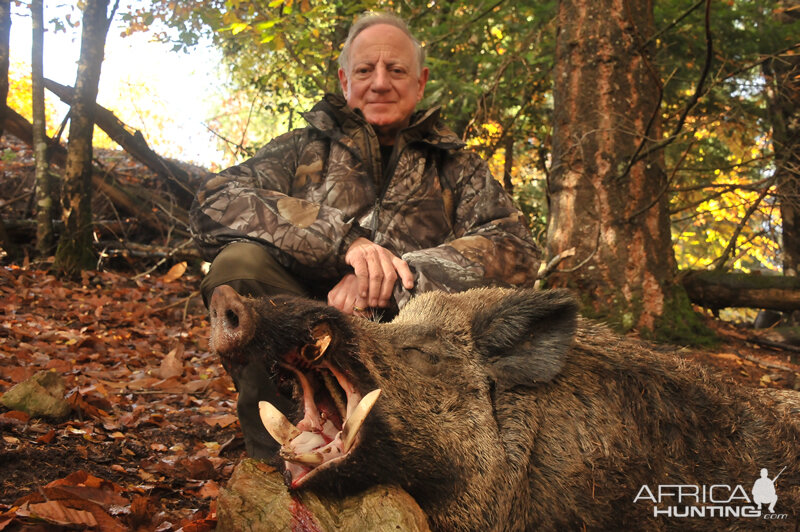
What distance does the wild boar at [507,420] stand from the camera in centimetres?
193

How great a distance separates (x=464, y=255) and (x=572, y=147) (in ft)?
9.10

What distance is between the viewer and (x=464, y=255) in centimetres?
327

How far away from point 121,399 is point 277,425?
104 inches

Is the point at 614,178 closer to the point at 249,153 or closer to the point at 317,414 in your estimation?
the point at 317,414

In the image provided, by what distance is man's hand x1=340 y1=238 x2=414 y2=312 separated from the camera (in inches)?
115

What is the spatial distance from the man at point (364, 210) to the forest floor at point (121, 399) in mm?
561

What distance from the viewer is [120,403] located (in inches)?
159

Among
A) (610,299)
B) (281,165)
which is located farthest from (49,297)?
(610,299)

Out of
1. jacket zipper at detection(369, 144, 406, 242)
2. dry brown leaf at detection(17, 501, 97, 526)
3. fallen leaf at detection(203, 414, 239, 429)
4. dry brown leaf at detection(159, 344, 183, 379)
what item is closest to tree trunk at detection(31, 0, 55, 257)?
dry brown leaf at detection(159, 344, 183, 379)

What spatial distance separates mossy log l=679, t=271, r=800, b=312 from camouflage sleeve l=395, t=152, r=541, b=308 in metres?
3.84

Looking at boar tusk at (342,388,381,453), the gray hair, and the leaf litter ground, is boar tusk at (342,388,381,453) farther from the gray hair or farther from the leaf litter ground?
the gray hair

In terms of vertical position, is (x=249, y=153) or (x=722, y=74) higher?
(x=722, y=74)

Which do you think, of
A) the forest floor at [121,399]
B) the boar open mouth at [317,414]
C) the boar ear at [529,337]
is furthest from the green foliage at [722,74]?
the boar open mouth at [317,414]

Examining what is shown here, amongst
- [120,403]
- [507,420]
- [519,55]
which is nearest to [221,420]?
[120,403]
